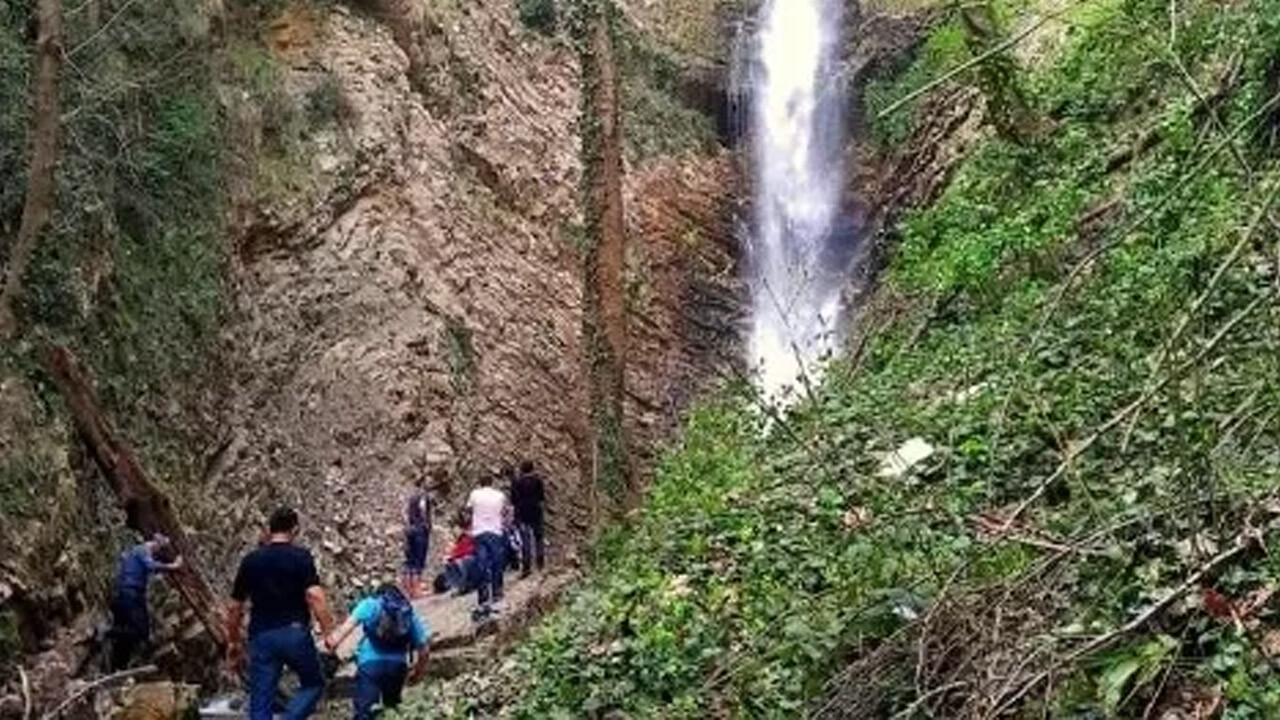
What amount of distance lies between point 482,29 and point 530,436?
806 centimetres

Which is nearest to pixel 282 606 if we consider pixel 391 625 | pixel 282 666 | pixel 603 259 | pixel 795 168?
pixel 282 666

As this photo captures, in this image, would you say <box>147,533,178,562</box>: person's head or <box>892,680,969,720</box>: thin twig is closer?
<box>892,680,969,720</box>: thin twig

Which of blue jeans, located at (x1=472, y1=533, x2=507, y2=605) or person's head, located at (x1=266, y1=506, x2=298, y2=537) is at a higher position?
blue jeans, located at (x1=472, y1=533, x2=507, y2=605)

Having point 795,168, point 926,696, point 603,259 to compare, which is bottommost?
point 926,696

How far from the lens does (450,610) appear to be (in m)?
14.0

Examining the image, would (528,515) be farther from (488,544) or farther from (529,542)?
(488,544)

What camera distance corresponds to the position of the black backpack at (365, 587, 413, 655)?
8.31 meters

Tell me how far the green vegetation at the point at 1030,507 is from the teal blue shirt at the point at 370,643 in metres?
0.32

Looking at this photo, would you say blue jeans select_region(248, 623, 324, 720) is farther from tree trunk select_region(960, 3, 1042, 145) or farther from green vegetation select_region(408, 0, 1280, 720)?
tree trunk select_region(960, 3, 1042, 145)

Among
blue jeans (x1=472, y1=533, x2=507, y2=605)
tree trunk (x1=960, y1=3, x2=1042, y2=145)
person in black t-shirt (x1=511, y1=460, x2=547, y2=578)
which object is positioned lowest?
blue jeans (x1=472, y1=533, x2=507, y2=605)

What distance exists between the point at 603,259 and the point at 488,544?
288cm

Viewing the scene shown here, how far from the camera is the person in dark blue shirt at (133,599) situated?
11.3 meters

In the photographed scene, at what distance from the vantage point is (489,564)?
514 inches

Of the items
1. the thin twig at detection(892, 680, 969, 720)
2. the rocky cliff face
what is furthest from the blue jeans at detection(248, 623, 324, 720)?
the rocky cliff face
